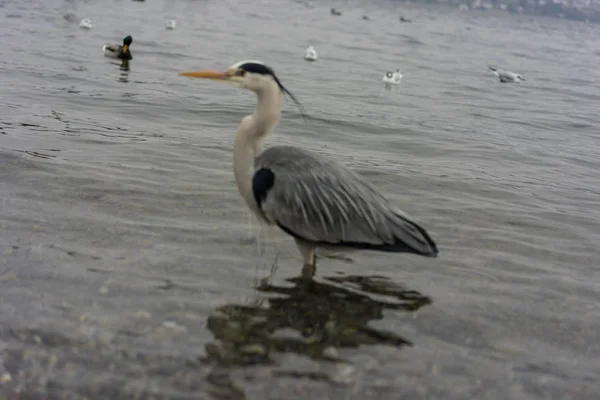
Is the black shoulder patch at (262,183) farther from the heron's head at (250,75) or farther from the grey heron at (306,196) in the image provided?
the heron's head at (250,75)

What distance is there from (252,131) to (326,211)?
3.20 ft

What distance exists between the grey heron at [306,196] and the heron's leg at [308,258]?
0.13 metres

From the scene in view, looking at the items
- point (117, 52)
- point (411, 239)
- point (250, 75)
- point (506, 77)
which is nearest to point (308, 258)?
point (411, 239)

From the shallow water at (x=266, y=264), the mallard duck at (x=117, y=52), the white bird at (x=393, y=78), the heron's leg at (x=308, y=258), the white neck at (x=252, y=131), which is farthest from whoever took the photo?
the mallard duck at (x=117, y=52)

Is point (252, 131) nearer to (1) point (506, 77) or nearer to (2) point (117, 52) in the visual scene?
(2) point (117, 52)

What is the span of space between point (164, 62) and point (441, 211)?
14572mm

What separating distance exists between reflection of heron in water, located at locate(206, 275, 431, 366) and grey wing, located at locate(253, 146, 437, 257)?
44 cm

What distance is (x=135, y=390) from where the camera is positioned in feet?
13.5

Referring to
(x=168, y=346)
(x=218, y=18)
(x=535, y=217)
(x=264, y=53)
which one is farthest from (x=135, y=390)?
(x=218, y=18)

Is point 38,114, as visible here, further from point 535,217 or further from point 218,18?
point 218,18

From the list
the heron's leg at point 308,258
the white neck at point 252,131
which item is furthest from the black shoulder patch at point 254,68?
the heron's leg at point 308,258

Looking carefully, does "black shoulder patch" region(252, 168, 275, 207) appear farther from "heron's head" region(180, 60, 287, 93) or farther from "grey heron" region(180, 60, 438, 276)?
"heron's head" region(180, 60, 287, 93)

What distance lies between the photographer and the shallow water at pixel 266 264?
4.46 meters

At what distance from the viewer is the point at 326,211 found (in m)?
5.66
